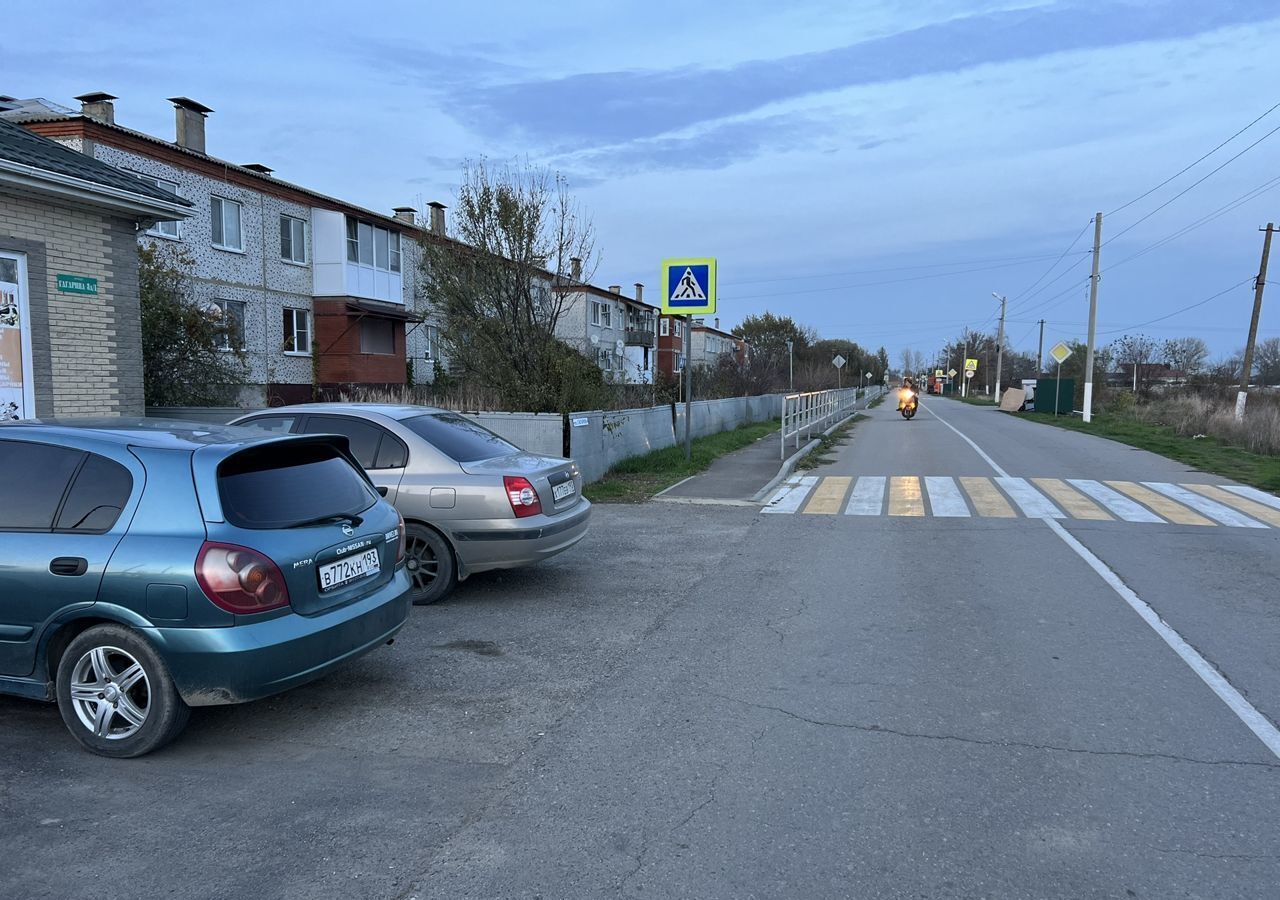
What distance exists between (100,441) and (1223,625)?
7254mm

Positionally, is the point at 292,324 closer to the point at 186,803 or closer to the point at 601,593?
the point at 601,593

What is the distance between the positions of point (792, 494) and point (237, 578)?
33.4 feet

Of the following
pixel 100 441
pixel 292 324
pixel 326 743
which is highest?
pixel 292 324

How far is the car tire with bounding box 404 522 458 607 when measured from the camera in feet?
22.6

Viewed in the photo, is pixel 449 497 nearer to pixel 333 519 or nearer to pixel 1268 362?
pixel 333 519

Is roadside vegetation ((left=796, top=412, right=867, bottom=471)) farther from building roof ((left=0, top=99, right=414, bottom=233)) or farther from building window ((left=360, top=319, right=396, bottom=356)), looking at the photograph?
building window ((left=360, top=319, right=396, bottom=356))

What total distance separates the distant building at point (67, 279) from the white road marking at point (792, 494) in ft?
27.9

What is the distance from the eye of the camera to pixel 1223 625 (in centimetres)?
630

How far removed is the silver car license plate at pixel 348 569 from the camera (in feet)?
14.5

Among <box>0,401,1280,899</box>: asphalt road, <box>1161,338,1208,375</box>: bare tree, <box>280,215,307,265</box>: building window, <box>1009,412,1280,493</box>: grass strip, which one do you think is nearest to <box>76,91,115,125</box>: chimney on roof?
<box>280,215,307,265</box>: building window

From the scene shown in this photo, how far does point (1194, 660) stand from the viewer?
5512 mm

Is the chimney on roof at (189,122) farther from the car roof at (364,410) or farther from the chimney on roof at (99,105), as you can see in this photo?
the car roof at (364,410)

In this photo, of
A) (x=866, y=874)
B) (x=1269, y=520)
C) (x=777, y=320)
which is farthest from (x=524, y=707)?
(x=777, y=320)

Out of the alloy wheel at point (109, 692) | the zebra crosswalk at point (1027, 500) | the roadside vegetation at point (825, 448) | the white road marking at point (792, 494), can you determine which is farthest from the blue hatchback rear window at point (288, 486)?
the roadside vegetation at point (825, 448)
